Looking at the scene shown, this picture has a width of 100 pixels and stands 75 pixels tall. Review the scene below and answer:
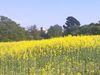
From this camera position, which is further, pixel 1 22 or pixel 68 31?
pixel 1 22

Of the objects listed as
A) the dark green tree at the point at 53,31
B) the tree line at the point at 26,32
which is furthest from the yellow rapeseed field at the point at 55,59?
the dark green tree at the point at 53,31

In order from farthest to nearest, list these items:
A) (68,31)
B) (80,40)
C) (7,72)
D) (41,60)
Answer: (68,31)
(80,40)
(41,60)
(7,72)

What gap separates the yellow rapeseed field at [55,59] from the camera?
30.7 ft

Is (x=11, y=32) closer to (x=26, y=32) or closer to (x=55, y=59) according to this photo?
(x=26, y=32)

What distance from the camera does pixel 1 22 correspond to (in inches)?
1533

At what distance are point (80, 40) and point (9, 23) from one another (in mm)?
25262

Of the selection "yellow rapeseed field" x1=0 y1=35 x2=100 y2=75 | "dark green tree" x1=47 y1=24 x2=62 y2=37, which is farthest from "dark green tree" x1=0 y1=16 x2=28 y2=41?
"yellow rapeseed field" x1=0 y1=35 x2=100 y2=75

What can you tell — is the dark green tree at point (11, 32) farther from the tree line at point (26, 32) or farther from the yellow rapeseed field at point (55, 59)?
the yellow rapeseed field at point (55, 59)

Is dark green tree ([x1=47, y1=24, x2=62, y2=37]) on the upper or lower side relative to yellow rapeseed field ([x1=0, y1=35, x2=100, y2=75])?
upper

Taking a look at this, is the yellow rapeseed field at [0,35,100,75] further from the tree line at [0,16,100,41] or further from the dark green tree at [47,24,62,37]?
the dark green tree at [47,24,62,37]

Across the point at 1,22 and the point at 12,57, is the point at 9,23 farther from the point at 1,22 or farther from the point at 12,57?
the point at 12,57

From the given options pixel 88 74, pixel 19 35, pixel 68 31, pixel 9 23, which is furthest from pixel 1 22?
pixel 88 74

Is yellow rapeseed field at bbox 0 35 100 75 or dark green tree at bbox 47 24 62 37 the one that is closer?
yellow rapeseed field at bbox 0 35 100 75

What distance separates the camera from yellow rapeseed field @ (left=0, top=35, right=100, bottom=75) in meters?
9.35
